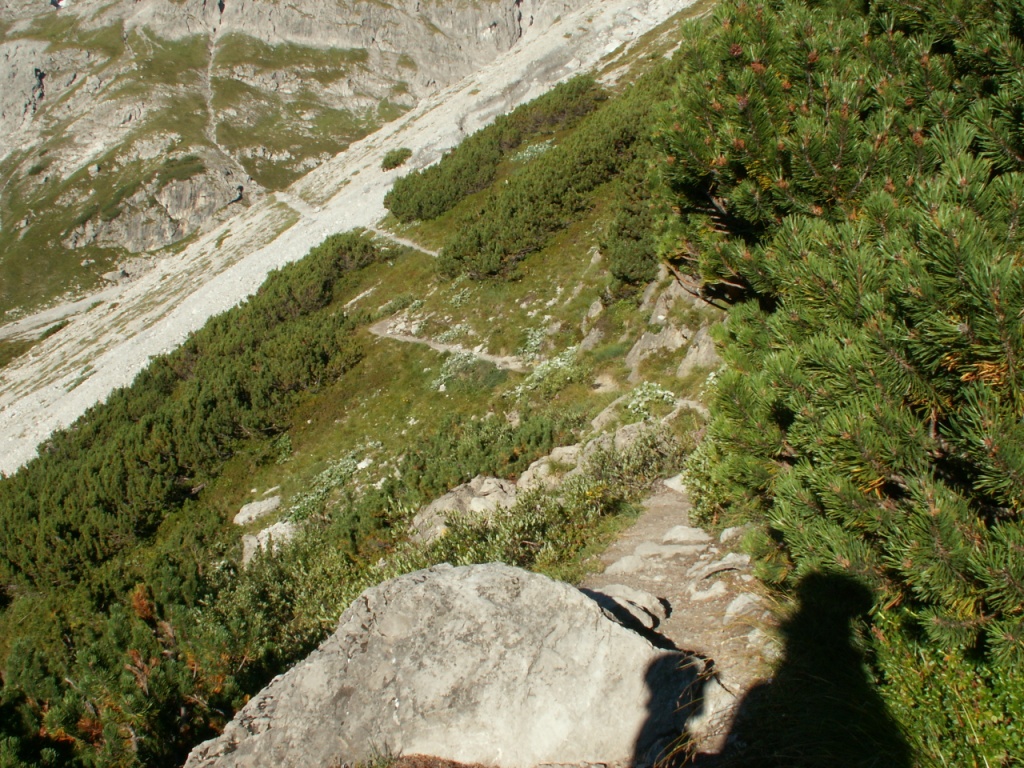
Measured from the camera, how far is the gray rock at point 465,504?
10627 mm

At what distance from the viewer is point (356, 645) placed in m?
4.98

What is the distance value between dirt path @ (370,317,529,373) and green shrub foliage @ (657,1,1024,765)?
1399 centimetres

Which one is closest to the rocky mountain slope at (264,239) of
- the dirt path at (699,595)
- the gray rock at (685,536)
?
the dirt path at (699,595)

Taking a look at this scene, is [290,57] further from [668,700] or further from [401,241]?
[668,700]

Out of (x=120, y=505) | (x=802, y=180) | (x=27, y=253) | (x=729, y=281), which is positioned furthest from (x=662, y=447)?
(x=27, y=253)

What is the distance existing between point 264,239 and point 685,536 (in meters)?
45.7

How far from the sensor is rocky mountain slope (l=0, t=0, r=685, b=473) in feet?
110

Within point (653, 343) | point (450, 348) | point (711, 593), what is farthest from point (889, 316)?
point (450, 348)

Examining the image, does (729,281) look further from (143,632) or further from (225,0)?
(225,0)

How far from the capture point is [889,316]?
311 centimetres

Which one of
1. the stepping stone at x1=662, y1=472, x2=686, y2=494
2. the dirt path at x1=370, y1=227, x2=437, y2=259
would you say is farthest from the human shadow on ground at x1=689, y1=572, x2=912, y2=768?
the dirt path at x1=370, y1=227, x2=437, y2=259

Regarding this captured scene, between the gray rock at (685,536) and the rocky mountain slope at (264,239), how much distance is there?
3064 centimetres

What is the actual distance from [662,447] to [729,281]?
470 cm

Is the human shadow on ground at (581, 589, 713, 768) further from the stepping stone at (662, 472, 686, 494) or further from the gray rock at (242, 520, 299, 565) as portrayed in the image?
the gray rock at (242, 520, 299, 565)
